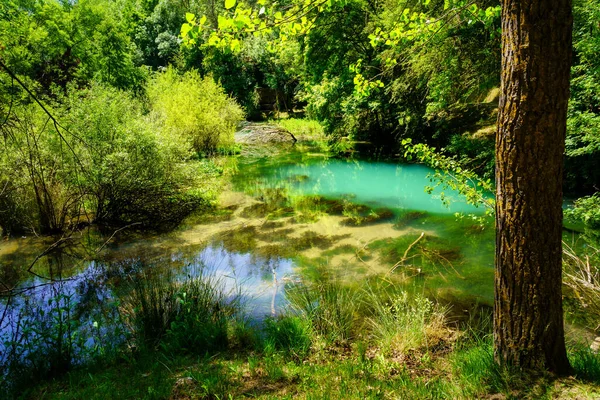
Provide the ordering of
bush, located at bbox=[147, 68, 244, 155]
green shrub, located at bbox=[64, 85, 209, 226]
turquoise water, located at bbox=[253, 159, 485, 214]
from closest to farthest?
green shrub, located at bbox=[64, 85, 209, 226] → turquoise water, located at bbox=[253, 159, 485, 214] → bush, located at bbox=[147, 68, 244, 155]

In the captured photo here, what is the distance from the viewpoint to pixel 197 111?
15750mm

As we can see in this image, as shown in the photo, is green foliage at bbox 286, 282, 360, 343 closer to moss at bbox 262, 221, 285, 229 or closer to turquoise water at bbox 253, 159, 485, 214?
moss at bbox 262, 221, 285, 229

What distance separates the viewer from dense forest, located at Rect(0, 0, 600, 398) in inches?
113

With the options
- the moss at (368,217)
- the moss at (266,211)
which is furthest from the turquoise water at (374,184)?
the moss at (266,211)

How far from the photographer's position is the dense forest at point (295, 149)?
2.87 m

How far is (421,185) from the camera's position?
11.7 m

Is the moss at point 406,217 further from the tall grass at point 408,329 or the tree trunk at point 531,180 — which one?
the tree trunk at point 531,180

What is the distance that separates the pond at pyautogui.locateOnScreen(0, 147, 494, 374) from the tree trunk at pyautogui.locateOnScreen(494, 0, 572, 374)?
7.77 ft

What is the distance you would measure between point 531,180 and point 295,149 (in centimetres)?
1853

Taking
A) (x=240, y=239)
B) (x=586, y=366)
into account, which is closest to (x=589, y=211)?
(x=586, y=366)

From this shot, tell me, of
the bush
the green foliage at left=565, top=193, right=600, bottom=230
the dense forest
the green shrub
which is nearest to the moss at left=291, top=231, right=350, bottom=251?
the dense forest

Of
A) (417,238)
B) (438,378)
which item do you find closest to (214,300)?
(438,378)

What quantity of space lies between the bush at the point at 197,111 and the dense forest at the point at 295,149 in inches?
3.3

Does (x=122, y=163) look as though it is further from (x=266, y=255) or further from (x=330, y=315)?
(x=330, y=315)
